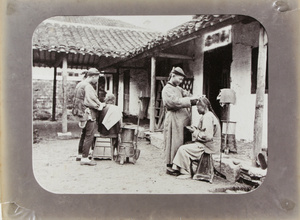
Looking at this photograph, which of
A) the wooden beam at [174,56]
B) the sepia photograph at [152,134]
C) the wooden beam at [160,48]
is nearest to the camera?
the sepia photograph at [152,134]

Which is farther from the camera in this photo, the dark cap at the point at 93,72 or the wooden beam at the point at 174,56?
the wooden beam at the point at 174,56

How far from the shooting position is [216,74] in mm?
2061

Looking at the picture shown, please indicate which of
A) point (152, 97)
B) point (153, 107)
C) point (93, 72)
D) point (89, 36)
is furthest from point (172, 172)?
point (89, 36)

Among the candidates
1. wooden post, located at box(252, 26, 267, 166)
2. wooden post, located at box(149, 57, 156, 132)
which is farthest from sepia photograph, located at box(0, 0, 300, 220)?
wooden post, located at box(149, 57, 156, 132)

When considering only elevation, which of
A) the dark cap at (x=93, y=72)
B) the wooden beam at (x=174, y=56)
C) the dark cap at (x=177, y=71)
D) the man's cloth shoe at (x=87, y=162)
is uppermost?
the wooden beam at (x=174, y=56)

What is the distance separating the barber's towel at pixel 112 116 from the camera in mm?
2033

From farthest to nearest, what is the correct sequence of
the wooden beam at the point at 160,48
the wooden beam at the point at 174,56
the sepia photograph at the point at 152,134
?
the wooden beam at the point at 174,56
the wooden beam at the point at 160,48
the sepia photograph at the point at 152,134

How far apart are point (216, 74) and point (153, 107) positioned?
25.8 inches

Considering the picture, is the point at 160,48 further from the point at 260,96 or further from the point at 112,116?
the point at 260,96

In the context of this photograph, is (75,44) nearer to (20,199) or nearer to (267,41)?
(20,199)

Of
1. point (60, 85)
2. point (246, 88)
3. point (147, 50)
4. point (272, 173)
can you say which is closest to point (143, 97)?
point (147, 50)

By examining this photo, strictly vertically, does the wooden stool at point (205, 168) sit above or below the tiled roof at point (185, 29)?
below

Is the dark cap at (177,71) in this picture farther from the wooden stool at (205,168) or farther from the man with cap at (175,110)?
the wooden stool at (205,168)

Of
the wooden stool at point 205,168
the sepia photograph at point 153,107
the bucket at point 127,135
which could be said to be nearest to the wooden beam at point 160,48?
the sepia photograph at point 153,107
